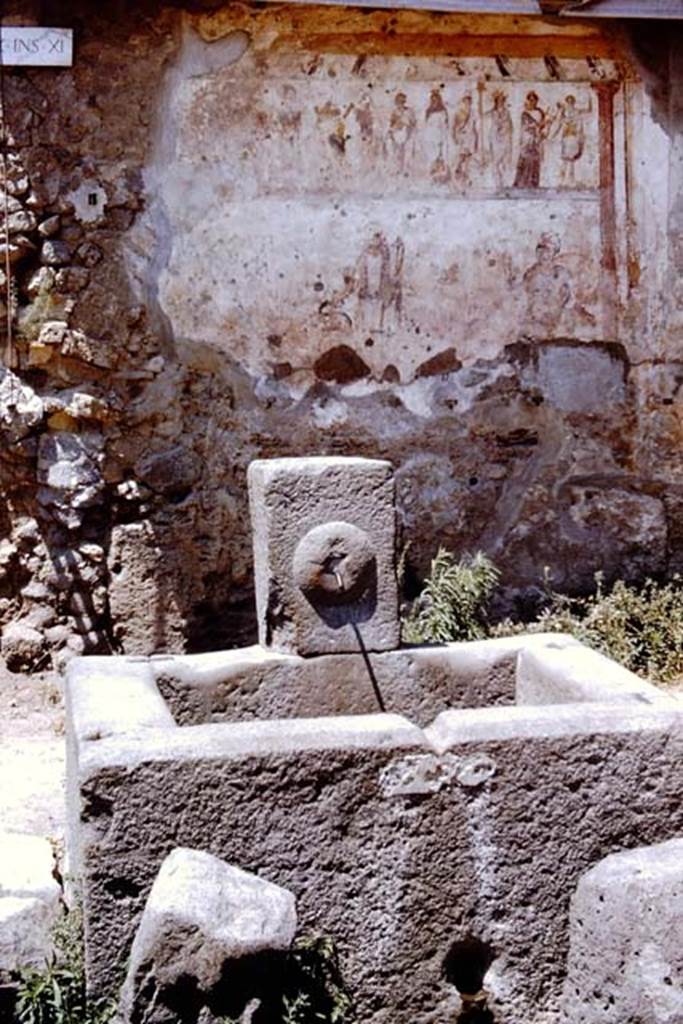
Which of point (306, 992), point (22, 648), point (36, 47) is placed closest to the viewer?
point (306, 992)

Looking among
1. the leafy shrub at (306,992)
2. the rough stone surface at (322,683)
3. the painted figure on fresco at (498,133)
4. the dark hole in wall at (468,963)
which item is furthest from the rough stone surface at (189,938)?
the painted figure on fresco at (498,133)

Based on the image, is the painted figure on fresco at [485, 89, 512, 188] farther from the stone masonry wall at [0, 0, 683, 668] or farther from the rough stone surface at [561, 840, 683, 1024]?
the rough stone surface at [561, 840, 683, 1024]

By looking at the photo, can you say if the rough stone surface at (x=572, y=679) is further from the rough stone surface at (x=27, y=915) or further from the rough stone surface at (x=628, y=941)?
the rough stone surface at (x=27, y=915)

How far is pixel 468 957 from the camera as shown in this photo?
137 inches

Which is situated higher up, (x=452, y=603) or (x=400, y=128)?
(x=400, y=128)

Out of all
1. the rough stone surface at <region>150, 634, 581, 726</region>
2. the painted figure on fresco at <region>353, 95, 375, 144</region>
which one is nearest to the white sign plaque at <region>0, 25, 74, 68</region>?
the painted figure on fresco at <region>353, 95, 375, 144</region>

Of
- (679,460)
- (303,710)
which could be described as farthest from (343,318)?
(303,710)

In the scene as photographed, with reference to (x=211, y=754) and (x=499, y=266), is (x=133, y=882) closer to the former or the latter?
(x=211, y=754)

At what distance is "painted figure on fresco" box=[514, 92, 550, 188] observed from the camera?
7.17 metres

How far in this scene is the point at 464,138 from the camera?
23.3 ft

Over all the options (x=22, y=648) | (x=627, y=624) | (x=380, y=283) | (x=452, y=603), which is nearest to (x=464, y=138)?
(x=380, y=283)

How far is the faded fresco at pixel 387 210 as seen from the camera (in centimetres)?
689

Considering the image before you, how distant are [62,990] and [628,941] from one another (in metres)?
1.26

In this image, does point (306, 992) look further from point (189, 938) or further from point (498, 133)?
point (498, 133)
